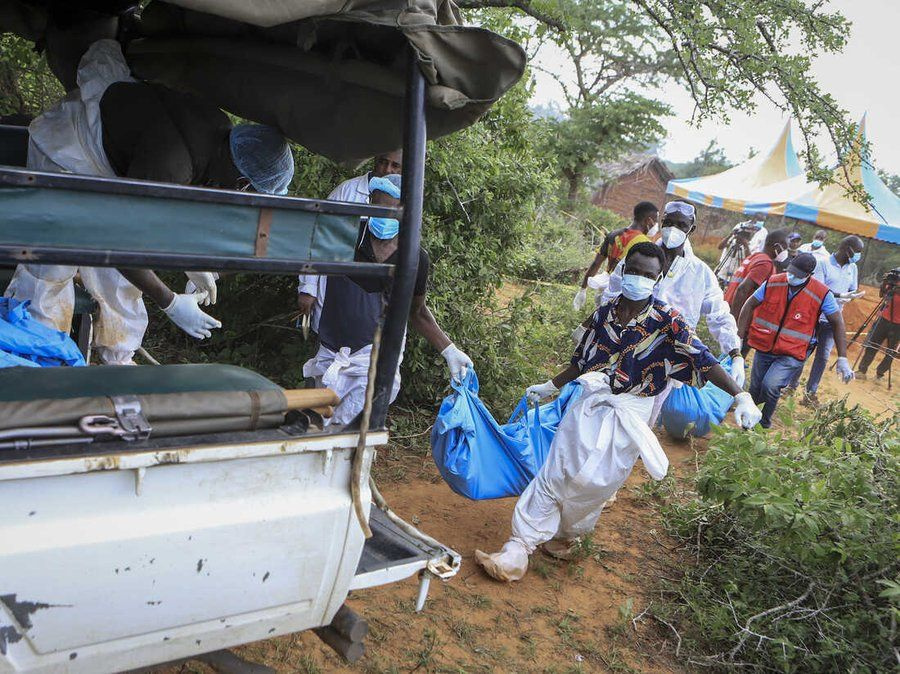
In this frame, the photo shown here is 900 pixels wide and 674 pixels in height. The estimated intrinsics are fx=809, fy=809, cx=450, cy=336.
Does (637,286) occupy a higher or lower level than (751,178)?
lower

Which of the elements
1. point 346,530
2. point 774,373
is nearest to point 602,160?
point 774,373

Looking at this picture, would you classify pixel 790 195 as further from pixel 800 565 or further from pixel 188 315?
pixel 188 315

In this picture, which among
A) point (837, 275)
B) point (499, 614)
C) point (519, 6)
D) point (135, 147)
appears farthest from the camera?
point (837, 275)

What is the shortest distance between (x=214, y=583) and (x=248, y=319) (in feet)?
14.7

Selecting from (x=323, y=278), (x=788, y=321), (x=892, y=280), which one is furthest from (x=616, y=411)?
(x=892, y=280)

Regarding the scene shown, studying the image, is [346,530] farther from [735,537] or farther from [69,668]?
[735,537]

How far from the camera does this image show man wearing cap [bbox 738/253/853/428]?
7121 mm

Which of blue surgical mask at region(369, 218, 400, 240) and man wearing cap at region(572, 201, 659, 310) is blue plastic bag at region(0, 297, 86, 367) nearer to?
blue surgical mask at region(369, 218, 400, 240)

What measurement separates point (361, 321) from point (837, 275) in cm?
1020

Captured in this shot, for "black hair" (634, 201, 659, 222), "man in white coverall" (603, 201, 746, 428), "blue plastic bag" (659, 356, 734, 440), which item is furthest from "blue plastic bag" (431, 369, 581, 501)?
"black hair" (634, 201, 659, 222)

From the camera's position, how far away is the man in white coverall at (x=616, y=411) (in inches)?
165

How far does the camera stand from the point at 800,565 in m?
4.11

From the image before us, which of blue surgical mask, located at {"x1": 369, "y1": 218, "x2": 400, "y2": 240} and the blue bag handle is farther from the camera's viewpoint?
the blue bag handle

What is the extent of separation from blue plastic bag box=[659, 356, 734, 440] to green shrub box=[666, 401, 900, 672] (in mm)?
2093
